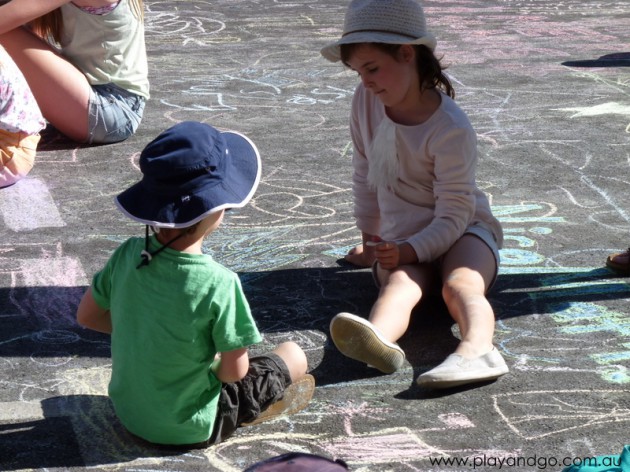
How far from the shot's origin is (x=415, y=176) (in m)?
3.60

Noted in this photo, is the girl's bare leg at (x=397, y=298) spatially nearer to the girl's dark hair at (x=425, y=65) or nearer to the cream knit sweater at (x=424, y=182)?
the cream knit sweater at (x=424, y=182)

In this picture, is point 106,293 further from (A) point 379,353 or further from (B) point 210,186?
(A) point 379,353

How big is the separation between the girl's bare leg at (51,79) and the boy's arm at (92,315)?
8.69ft

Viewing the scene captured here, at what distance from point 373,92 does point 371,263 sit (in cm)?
69

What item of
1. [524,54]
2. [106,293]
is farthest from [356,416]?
[524,54]

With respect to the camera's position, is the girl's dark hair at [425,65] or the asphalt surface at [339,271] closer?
the asphalt surface at [339,271]

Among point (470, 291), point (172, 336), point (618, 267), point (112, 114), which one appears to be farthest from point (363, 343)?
point (112, 114)

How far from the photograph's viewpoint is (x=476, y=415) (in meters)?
2.89

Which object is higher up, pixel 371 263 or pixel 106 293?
pixel 106 293

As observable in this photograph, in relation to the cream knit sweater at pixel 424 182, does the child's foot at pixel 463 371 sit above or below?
below

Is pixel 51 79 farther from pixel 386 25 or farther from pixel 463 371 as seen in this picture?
pixel 463 371

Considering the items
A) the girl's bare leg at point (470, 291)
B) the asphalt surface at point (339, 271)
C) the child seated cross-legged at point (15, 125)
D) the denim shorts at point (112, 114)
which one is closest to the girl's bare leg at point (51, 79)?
the denim shorts at point (112, 114)

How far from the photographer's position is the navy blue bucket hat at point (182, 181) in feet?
8.31

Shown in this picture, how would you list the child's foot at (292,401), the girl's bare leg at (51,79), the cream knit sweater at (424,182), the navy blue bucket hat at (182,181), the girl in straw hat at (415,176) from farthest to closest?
the girl's bare leg at (51,79)
the cream knit sweater at (424,182)
the girl in straw hat at (415,176)
the child's foot at (292,401)
the navy blue bucket hat at (182,181)
